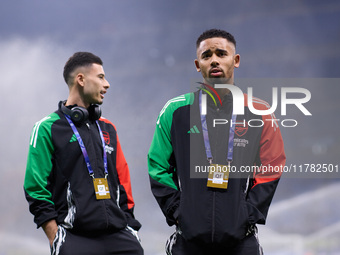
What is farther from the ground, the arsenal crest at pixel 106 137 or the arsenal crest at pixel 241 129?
the arsenal crest at pixel 106 137

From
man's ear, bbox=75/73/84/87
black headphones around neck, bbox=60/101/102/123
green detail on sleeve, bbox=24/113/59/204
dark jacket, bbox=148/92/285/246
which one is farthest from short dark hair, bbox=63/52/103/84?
dark jacket, bbox=148/92/285/246

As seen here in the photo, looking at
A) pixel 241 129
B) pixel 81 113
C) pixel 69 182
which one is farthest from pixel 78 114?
pixel 241 129

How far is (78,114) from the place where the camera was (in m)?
2.70

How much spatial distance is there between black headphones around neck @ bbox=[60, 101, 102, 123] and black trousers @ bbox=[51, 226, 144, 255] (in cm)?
63

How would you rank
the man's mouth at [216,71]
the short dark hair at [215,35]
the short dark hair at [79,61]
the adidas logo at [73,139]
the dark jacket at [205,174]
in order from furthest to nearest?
1. the short dark hair at [79,61]
2. the adidas logo at [73,139]
3. the short dark hair at [215,35]
4. the man's mouth at [216,71]
5. the dark jacket at [205,174]

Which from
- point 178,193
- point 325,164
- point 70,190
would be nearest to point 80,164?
point 70,190

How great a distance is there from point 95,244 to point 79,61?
114 centimetres

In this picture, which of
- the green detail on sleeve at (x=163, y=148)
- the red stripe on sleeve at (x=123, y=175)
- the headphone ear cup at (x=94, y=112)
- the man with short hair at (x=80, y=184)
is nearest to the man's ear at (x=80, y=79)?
the man with short hair at (x=80, y=184)

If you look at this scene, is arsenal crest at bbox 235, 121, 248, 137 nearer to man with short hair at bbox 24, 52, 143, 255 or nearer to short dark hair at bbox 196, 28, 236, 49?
short dark hair at bbox 196, 28, 236, 49

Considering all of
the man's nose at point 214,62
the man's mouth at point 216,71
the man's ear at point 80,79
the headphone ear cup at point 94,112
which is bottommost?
the headphone ear cup at point 94,112

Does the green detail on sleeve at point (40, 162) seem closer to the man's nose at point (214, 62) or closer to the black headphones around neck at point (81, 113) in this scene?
the black headphones around neck at point (81, 113)

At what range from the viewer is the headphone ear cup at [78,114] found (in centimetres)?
270

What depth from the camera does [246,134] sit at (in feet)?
7.78

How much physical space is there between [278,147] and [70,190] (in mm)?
1138
